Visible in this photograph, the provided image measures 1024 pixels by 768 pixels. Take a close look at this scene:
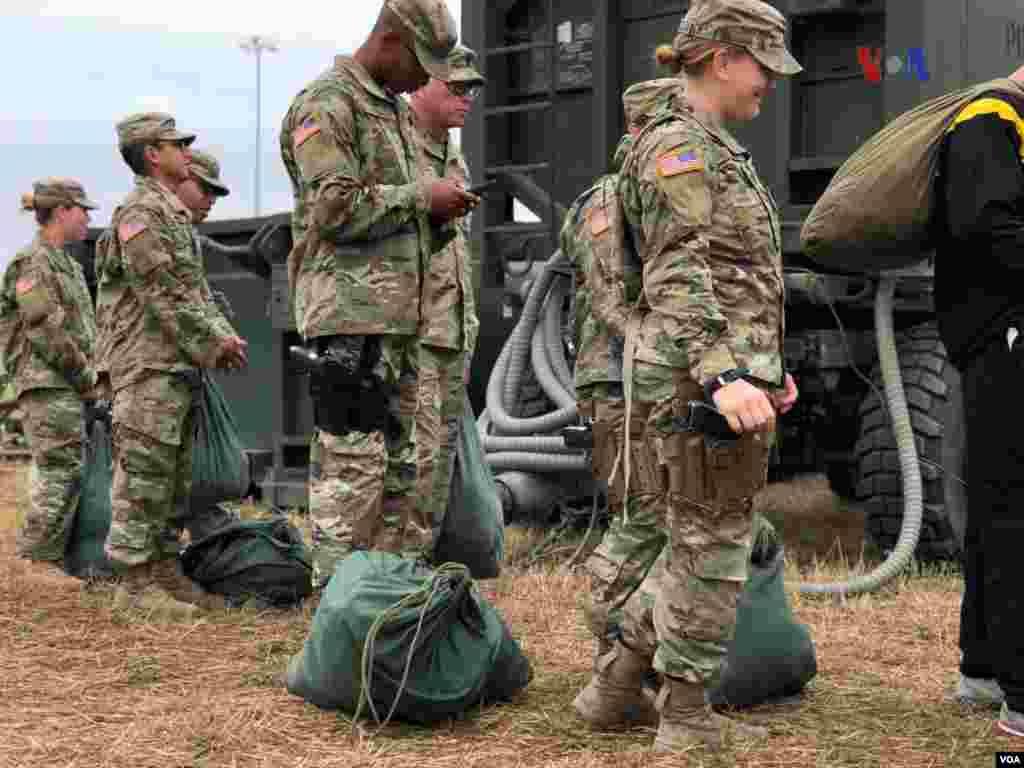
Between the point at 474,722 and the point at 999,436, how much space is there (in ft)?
4.54

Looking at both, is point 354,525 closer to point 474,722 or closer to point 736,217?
point 474,722

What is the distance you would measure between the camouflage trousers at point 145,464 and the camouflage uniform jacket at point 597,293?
1.56 metres

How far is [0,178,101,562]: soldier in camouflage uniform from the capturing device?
5.80 m

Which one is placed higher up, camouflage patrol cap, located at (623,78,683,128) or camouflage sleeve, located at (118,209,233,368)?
camouflage patrol cap, located at (623,78,683,128)

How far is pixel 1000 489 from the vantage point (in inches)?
130

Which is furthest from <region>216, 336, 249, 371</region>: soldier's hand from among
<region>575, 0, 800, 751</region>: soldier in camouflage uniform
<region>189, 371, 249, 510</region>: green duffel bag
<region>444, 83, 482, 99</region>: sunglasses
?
<region>575, 0, 800, 751</region>: soldier in camouflage uniform

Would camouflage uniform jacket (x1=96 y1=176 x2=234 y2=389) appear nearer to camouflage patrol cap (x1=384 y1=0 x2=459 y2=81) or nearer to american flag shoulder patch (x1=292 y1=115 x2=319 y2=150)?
american flag shoulder patch (x1=292 y1=115 x2=319 y2=150)

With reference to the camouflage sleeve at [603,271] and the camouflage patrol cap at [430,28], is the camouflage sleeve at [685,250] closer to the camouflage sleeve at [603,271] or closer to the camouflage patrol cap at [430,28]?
the camouflage patrol cap at [430,28]

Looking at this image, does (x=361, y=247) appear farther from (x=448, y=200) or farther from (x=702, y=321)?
(x=702, y=321)

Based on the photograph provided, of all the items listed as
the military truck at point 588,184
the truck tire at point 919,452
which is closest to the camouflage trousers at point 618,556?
the military truck at point 588,184

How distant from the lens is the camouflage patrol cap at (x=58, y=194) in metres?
6.00

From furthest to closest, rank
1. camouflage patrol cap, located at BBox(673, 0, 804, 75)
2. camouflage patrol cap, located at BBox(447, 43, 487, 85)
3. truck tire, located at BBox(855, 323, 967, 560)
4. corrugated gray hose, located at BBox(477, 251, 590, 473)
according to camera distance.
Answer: corrugated gray hose, located at BBox(477, 251, 590, 473) < truck tire, located at BBox(855, 323, 967, 560) < camouflage patrol cap, located at BBox(447, 43, 487, 85) < camouflage patrol cap, located at BBox(673, 0, 804, 75)

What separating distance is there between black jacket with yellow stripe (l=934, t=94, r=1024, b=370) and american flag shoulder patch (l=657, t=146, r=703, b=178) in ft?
2.24

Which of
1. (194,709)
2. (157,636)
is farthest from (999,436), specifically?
(157,636)
